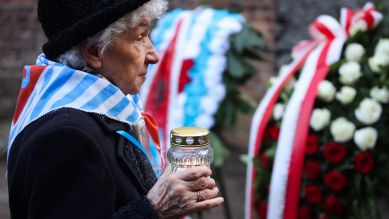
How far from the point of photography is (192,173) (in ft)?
4.67

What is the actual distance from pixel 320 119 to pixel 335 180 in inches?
10.8

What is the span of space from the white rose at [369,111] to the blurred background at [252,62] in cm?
217

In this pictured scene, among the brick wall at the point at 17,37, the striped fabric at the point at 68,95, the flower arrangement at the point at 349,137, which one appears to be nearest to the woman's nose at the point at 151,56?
the striped fabric at the point at 68,95

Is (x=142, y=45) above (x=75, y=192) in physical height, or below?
above

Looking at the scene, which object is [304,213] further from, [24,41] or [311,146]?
[24,41]

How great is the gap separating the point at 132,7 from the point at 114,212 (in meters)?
0.47

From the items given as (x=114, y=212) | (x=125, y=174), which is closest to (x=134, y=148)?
(x=125, y=174)

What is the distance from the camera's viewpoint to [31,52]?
6668 millimetres

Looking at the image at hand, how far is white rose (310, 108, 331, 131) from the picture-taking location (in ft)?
9.50

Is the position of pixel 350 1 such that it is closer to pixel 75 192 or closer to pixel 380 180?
pixel 380 180

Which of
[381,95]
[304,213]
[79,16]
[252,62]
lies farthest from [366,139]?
[252,62]

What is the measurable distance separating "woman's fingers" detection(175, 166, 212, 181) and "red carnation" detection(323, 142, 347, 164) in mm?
1526

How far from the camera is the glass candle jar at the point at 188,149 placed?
56.2 inches

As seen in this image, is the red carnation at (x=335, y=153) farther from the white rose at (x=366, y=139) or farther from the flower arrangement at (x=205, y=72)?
the flower arrangement at (x=205, y=72)
